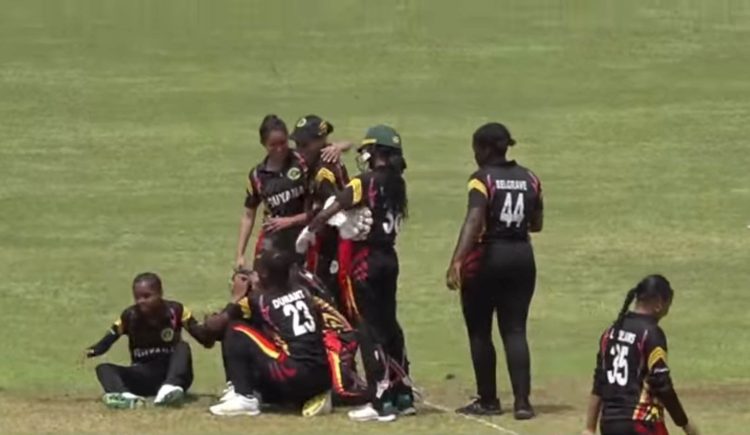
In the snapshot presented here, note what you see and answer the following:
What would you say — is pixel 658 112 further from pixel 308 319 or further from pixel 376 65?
pixel 308 319

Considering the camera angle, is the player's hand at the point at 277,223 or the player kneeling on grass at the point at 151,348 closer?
the player kneeling on grass at the point at 151,348

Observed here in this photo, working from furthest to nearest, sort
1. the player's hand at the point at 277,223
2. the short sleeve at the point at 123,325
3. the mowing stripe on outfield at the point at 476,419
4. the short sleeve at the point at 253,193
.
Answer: the short sleeve at the point at 253,193 < the player's hand at the point at 277,223 < the short sleeve at the point at 123,325 < the mowing stripe on outfield at the point at 476,419

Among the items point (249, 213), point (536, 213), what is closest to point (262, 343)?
point (249, 213)

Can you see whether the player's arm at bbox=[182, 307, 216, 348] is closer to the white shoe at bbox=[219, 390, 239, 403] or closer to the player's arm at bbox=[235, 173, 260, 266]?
the white shoe at bbox=[219, 390, 239, 403]

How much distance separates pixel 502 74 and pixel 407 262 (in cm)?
1070

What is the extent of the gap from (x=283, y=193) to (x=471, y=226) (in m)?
1.97

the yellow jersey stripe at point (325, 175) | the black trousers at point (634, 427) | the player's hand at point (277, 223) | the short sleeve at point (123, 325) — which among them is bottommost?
the black trousers at point (634, 427)

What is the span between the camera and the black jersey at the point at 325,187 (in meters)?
13.6

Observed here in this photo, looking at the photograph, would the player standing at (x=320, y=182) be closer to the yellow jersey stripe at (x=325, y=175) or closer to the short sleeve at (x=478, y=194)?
the yellow jersey stripe at (x=325, y=175)

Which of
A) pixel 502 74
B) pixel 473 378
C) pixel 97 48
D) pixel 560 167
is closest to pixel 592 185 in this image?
pixel 560 167

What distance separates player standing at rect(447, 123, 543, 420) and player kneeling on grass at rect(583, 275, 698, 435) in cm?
227

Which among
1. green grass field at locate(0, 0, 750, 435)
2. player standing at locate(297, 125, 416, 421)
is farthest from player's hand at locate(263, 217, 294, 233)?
green grass field at locate(0, 0, 750, 435)

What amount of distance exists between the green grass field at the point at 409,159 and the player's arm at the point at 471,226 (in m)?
1.01

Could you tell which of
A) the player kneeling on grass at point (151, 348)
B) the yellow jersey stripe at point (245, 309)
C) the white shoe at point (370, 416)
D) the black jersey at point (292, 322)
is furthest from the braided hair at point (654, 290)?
the player kneeling on grass at point (151, 348)
